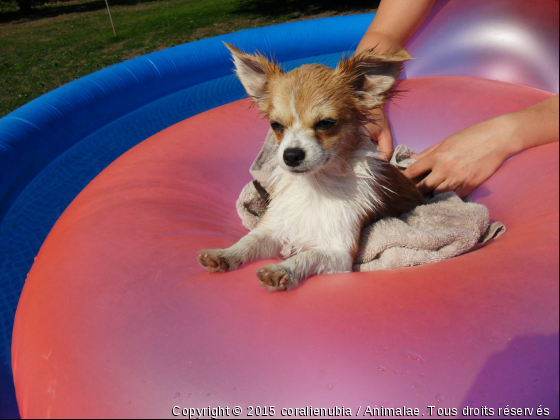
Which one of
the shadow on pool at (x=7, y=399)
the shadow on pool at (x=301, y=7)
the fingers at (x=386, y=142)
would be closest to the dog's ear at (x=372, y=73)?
the fingers at (x=386, y=142)

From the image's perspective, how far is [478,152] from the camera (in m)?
2.13

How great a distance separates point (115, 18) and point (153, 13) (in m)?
1.66

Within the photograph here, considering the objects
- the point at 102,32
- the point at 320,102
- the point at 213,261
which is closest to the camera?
the point at 213,261

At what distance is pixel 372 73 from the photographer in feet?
8.20

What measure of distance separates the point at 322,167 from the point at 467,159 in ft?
2.77

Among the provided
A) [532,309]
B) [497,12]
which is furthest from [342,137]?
[532,309]

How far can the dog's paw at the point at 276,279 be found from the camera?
6.58 ft

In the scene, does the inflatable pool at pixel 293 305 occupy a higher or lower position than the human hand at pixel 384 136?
lower

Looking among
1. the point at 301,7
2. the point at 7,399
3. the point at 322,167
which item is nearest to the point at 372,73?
the point at 322,167

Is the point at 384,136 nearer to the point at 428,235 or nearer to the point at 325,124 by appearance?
the point at 325,124

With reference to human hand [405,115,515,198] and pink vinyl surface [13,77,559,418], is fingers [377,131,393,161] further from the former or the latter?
pink vinyl surface [13,77,559,418]

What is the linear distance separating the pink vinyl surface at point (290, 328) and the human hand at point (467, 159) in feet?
0.31

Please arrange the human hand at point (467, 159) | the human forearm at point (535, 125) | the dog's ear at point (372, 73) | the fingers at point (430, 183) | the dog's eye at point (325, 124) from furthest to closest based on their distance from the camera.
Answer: the fingers at point (430, 183)
the dog's eye at point (325, 124)
the dog's ear at point (372, 73)
the human hand at point (467, 159)
the human forearm at point (535, 125)

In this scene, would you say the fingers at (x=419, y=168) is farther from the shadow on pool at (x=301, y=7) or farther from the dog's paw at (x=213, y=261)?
the shadow on pool at (x=301, y=7)
